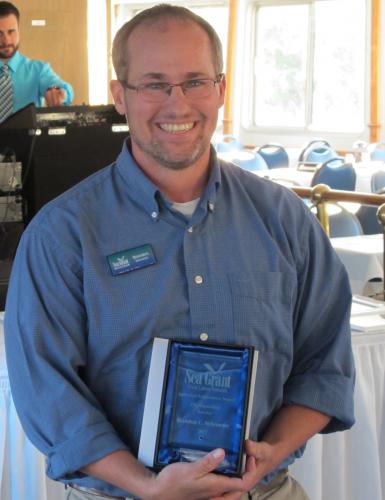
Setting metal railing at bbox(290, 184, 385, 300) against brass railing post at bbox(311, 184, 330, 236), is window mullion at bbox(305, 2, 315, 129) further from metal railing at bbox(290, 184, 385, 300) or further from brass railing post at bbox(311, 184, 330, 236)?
brass railing post at bbox(311, 184, 330, 236)

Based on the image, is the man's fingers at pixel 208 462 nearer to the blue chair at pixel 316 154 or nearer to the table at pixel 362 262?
the table at pixel 362 262

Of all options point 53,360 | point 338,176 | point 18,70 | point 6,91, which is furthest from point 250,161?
point 53,360

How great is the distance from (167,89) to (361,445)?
1285 mm

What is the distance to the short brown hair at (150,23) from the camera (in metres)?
1.62

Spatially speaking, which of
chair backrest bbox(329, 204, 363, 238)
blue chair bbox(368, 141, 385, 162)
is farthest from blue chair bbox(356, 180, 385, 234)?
blue chair bbox(368, 141, 385, 162)

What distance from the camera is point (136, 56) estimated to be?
1.61 m

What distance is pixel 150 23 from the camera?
1613 millimetres

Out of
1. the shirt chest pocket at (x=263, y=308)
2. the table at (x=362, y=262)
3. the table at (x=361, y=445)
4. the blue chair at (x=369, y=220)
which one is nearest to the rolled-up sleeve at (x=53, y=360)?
the shirt chest pocket at (x=263, y=308)

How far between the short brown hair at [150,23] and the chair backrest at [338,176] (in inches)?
259

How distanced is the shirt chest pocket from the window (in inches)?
464

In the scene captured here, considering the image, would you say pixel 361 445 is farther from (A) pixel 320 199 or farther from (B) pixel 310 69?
(B) pixel 310 69

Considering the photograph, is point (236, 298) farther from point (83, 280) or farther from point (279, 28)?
point (279, 28)

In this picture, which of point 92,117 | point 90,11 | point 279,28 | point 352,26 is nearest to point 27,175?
point 92,117

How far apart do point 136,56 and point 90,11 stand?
6.66 metres
